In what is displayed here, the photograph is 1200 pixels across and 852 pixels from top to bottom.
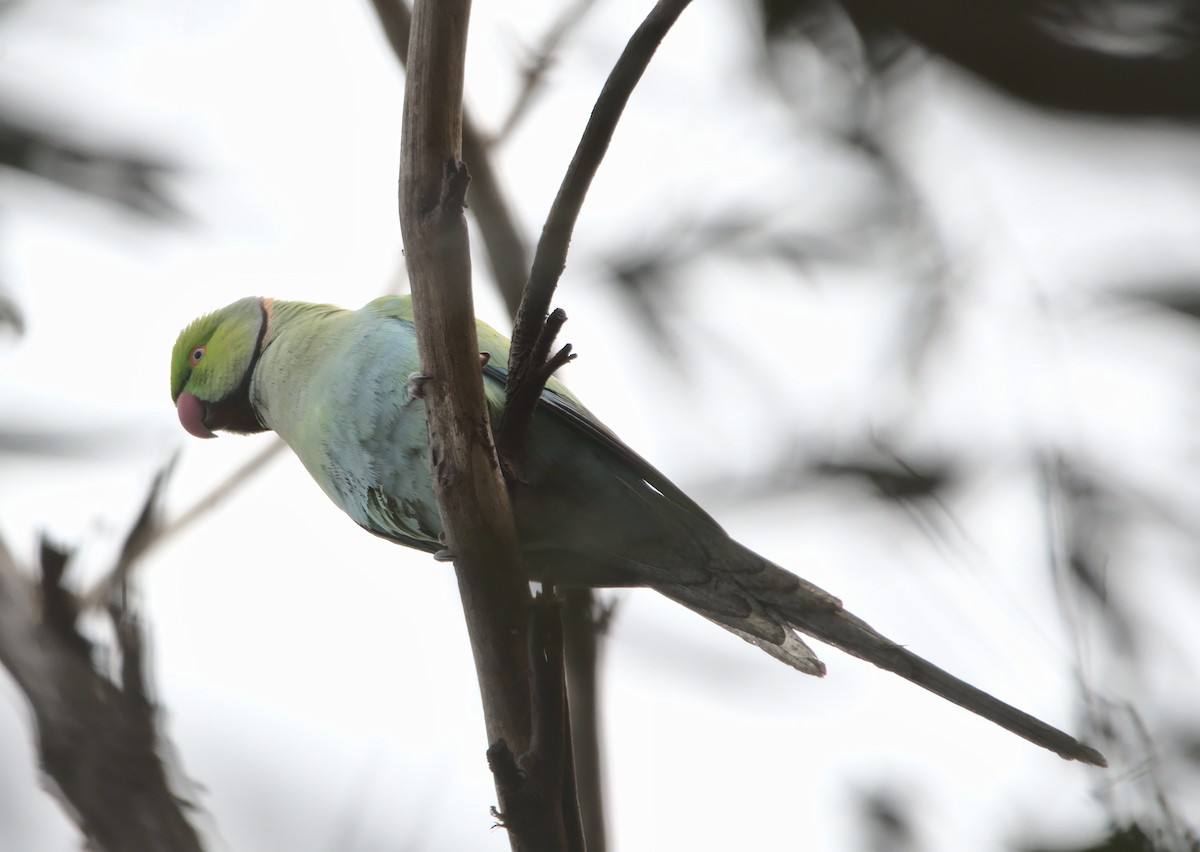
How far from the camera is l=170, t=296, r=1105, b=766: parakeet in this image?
9.57ft

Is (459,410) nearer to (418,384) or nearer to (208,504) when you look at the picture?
(418,384)

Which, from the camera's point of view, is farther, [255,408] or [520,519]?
[255,408]

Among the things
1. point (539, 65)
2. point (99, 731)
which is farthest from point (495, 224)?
point (99, 731)

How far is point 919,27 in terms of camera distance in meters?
1.30

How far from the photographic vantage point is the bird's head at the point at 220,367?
3.96 m

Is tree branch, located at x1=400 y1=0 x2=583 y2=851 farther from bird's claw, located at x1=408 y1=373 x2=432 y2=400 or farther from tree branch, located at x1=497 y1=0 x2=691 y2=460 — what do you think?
tree branch, located at x1=497 y1=0 x2=691 y2=460

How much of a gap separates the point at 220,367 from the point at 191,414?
0.23m

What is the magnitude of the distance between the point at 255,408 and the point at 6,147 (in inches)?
55.8

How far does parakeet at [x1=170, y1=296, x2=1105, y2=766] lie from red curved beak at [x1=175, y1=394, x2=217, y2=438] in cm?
80

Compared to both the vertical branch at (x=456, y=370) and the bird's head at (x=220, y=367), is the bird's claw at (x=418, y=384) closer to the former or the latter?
the vertical branch at (x=456, y=370)

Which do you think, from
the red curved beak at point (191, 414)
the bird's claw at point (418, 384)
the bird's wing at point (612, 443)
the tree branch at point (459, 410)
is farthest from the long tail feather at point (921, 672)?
the red curved beak at point (191, 414)

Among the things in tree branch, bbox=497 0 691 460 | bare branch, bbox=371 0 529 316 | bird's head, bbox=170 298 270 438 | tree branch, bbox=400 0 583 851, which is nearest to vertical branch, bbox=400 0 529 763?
tree branch, bbox=400 0 583 851

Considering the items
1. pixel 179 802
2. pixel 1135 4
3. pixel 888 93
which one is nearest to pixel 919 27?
A: pixel 1135 4

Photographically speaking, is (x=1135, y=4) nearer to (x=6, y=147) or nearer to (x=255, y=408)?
(x=6, y=147)
